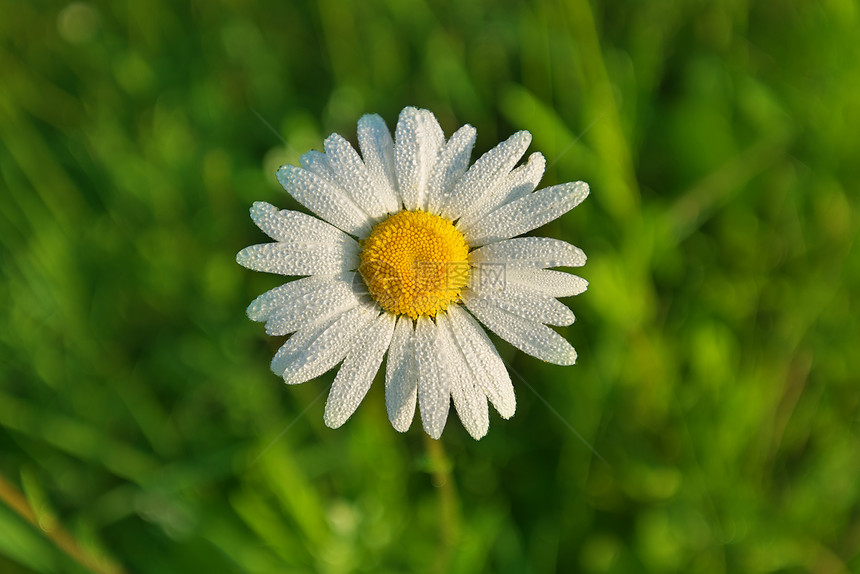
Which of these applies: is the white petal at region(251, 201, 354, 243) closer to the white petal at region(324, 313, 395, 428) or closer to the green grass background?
the white petal at region(324, 313, 395, 428)

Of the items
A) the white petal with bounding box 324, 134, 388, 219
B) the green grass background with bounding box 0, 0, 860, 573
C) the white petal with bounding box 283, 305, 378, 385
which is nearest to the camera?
the white petal with bounding box 283, 305, 378, 385

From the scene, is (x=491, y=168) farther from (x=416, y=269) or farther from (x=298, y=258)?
(x=298, y=258)

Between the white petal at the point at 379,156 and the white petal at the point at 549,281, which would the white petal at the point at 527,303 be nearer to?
the white petal at the point at 549,281

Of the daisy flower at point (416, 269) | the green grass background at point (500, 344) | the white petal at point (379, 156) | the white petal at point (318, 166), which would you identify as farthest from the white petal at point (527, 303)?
the green grass background at point (500, 344)

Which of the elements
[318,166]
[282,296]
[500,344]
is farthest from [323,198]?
[500,344]

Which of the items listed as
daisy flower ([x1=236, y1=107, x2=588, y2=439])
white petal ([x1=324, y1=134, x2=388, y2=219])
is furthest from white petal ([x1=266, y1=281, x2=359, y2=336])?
white petal ([x1=324, y1=134, x2=388, y2=219])

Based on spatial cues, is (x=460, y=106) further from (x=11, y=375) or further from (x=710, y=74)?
(x=11, y=375)

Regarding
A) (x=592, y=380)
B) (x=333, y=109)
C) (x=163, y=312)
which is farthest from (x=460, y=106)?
(x=163, y=312)

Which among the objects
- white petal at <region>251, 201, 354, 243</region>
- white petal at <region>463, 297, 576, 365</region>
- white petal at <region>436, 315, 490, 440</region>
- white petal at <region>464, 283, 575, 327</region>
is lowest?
white petal at <region>436, 315, 490, 440</region>
